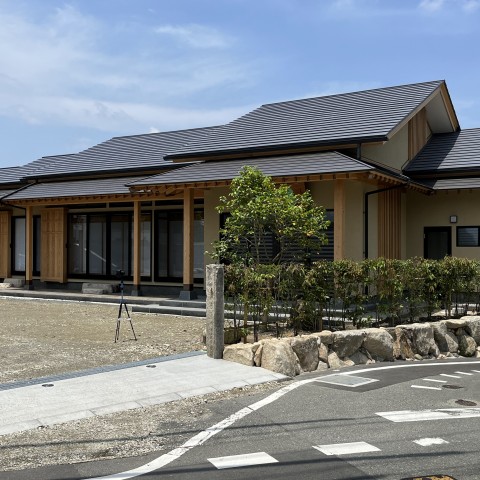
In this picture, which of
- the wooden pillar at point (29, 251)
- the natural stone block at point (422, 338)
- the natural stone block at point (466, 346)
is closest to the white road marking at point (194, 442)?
the natural stone block at point (422, 338)

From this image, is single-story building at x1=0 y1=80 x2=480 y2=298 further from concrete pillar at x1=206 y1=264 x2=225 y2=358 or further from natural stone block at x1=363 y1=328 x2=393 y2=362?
concrete pillar at x1=206 y1=264 x2=225 y2=358

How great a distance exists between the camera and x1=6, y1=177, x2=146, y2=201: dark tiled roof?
19.0 m

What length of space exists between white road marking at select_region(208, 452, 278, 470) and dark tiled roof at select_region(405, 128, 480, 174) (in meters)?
14.2

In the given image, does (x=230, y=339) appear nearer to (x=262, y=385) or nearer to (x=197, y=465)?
(x=262, y=385)

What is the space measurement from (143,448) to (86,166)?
58.9 ft

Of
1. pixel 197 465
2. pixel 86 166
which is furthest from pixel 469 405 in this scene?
pixel 86 166

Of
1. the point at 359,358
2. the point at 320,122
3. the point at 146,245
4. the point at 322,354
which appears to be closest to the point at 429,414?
the point at 322,354

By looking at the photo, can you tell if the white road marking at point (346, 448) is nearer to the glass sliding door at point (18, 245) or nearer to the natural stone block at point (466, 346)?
the natural stone block at point (466, 346)

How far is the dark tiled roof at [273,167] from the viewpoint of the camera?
14242 millimetres

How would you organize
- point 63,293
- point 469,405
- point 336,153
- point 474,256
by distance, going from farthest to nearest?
point 63,293 < point 474,256 < point 336,153 < point 469,405

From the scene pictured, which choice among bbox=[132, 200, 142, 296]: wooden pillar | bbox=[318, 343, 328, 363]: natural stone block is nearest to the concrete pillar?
bbox=[318, 343, 328, 363]: natural stone block

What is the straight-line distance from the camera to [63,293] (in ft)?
63.0

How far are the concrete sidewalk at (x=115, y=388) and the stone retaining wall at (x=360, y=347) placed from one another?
0.30m

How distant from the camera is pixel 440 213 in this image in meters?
18.0
